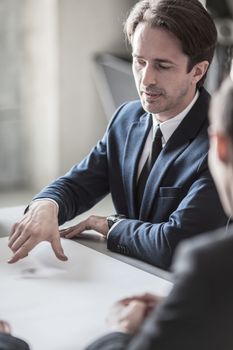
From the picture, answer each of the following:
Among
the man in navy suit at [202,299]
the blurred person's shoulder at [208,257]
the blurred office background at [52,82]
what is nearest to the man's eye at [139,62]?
the man in navy suit at [202,299]

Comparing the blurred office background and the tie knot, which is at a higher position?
the tie knot

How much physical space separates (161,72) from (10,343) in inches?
42.3

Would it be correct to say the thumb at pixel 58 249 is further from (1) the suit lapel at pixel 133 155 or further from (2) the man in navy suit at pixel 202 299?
(2) the man in navy suit at pixel 202 299

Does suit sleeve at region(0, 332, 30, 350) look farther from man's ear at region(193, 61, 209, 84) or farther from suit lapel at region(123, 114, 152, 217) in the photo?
man's ear at region(193, 61, 209, 84)

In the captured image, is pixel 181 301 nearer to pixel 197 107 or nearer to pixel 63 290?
pixel 63 290

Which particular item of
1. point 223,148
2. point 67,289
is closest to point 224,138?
point 223,148

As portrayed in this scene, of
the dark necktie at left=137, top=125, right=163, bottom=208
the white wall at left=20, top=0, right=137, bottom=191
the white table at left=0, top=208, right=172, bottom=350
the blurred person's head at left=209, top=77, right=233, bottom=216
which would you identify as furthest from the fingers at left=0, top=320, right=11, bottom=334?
the white wall at left=20, top=0, right=137, bottom=191

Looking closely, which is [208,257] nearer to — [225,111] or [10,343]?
[225,111]

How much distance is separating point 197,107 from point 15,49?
10.1 ft

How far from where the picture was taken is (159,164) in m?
1.95

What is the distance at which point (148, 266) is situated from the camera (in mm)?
1735

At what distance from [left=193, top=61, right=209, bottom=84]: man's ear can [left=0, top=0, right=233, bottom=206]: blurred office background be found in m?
2.61

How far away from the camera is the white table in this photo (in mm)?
1284

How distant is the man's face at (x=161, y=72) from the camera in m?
1.91
